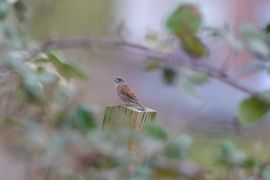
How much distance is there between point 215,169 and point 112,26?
124cm

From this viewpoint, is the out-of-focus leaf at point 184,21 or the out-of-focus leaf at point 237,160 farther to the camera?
the out-of-focus leaf at point 184,21

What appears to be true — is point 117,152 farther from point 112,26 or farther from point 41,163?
point 112,26

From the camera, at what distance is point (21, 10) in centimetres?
257

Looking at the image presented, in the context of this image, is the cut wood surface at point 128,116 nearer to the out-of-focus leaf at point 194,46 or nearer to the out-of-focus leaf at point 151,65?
the out-of-focus leaf at point 194,46

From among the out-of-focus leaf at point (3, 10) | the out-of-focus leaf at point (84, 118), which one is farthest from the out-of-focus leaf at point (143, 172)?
the out-of-focus leaf at point (3, 10)

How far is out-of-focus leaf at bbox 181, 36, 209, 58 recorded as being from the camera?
2754 mm

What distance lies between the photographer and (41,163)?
2.78m

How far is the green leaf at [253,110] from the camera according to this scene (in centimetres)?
254

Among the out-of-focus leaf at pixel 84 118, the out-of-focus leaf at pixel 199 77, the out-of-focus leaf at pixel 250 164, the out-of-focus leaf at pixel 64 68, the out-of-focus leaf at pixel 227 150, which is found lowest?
the out-of-focus leaf at pixel 64 68

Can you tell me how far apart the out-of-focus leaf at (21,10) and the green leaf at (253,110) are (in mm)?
729

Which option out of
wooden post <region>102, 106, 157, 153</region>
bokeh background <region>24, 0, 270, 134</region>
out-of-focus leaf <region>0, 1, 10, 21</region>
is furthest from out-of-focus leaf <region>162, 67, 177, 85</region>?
wooden post <region>102, 106, 157, 153</region>

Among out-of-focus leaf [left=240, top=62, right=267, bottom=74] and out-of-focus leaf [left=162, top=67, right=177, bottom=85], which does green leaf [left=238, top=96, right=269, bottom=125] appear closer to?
out-of-focus leaf [left=240, top=62, right=267, bottom=74]

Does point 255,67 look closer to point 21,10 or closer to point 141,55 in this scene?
point 141,55

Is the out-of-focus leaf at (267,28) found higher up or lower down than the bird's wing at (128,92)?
higher up
